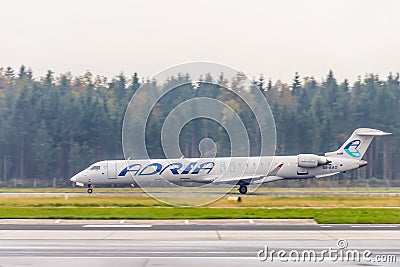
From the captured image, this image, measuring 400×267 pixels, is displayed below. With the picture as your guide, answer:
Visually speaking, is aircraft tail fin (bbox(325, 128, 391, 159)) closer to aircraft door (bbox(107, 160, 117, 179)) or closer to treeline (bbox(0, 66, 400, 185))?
aircraft door (bbox(107, 160, 117, 179))

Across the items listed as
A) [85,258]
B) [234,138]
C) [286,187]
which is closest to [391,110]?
[234,138]

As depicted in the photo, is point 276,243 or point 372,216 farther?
point 372,216

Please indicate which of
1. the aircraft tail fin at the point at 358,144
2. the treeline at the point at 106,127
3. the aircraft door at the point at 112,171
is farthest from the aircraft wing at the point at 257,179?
the treeline at the point at 106,127

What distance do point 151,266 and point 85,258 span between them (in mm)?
1921

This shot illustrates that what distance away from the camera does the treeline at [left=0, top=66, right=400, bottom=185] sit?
72.9 m

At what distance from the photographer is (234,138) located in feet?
239

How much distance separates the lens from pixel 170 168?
48344 millimetres

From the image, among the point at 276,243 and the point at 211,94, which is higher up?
the point at 211,94

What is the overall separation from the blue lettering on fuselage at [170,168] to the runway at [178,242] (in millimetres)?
21315

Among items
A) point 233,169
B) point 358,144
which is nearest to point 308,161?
point 358,144

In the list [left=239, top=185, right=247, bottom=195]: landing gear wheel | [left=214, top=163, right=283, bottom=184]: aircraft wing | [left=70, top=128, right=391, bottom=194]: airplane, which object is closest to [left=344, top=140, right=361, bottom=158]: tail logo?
[left=70, top=128, right=391, bottom=194]: airplane

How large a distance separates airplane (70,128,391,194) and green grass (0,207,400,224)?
1580 centimetres

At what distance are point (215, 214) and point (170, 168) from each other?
19.0 metres

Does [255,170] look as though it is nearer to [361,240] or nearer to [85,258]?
[361,240]
